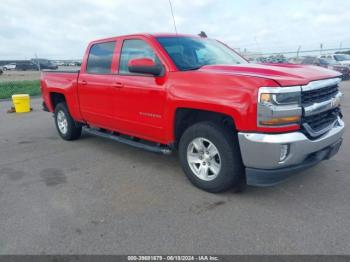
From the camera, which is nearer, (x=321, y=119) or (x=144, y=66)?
(x=321, y=119)

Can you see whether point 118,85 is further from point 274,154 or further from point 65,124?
point 274,154

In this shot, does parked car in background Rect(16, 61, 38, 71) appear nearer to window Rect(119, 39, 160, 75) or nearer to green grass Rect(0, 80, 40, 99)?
green grass Rect(0, 80, 40, 99)

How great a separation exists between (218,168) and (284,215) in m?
0.87

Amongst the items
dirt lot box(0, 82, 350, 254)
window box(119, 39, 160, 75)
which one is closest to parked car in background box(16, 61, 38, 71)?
dirt lot box(0, 82, 350, 254)

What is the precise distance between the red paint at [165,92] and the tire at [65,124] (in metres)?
0.31

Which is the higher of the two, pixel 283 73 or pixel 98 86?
pixel 283 73

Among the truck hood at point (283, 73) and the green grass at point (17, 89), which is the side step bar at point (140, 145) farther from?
the green grass at point (17, 89)

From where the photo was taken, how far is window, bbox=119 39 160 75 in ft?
14.3

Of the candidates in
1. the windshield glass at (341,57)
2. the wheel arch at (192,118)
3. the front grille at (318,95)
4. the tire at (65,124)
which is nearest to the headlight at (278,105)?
the front grille at (318,95)

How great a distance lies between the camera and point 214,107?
137 inches

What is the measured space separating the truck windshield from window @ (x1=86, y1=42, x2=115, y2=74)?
1100 mm

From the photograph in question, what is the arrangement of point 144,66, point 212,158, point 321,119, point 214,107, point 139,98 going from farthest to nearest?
point 139,98, point 144,66, point 212,158, point 321,119, point 214,107

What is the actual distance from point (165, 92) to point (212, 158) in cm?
100

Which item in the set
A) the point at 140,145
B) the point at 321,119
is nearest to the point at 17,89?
the point at 140,145
